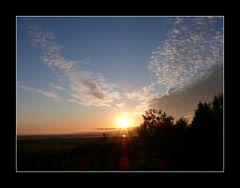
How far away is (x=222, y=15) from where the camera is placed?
10.8ft

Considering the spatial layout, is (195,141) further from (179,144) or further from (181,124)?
(181,124)

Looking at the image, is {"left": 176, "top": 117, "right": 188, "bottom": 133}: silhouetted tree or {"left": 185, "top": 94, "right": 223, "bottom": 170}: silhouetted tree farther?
{"left": 176, "top": 117, "right": 188, "bottom": 133}: silhouetted tree

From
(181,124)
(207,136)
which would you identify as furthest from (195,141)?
(181,124)

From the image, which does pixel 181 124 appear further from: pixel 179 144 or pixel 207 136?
pixel 207 136

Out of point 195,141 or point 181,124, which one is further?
point 181,124

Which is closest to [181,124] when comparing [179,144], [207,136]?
[179,144]

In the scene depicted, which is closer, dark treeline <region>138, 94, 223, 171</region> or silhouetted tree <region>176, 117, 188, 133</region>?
dark treeline <region>138, 94, 223, 171</region>

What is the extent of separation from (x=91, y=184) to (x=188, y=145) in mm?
19527

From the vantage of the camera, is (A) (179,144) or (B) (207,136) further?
(A) (179,144)

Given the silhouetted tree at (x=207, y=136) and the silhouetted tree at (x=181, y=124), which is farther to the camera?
the silhouetted tree at (x=181, y=124)

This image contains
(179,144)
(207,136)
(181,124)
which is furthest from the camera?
(181,124)

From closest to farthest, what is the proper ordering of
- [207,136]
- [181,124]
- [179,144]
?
[207,136], [179,144], [181,124]
